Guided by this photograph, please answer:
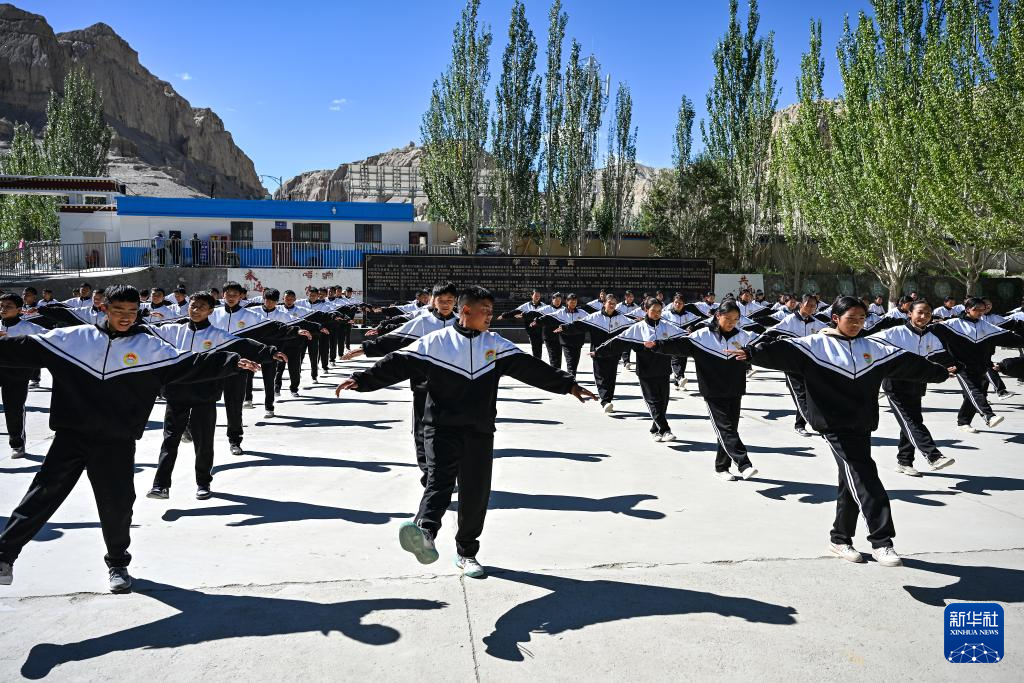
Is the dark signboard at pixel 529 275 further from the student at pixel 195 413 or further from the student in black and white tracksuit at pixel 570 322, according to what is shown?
the student at pixel 195 413

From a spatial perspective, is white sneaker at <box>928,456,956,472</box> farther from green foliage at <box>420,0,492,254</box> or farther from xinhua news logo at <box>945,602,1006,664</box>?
green foliage at <box>420,0,492,254</box>

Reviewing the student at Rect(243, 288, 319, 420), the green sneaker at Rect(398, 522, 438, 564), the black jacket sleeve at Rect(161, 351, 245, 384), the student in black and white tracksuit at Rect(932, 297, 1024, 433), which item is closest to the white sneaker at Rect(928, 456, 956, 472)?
the student in black and white tracksuit at Rect(932, 297, 1024, 433)

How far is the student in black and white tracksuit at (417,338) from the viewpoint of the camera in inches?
249

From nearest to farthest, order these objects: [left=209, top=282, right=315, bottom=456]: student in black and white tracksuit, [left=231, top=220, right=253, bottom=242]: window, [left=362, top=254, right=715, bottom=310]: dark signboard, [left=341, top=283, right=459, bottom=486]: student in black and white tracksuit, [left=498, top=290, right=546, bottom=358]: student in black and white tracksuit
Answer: [left=341, top=283, right=459, bottom=486]: student in black and white tracksuit
[left=209, top=282, right=315, bottom=456]: student in black and white tracksuit
[left=498, top=290, right=546, bottom=358]: student in black and white tracksuit
[left=362, top=254, right=715, bottom=310]: dark signboard
[left=231, top=220, right=253, bottom=242]: window

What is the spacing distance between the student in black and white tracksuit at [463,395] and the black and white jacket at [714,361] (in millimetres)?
2786

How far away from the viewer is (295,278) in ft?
90.0

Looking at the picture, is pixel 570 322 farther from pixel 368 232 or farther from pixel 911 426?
pixel 368 232

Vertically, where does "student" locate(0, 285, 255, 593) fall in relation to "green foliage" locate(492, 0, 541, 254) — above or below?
below

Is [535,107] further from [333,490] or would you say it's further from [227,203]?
[333,490]

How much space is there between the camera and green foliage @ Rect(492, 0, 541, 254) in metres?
A: 34.5

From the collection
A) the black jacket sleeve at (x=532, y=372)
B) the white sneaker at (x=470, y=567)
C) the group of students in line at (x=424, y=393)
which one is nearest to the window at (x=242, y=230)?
the group of students in line at (x=424, y=393)

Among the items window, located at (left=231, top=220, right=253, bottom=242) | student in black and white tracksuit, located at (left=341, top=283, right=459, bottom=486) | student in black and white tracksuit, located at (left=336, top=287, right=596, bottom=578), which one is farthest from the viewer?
window, located at (left=231, top=220, right=253, bottom=242)

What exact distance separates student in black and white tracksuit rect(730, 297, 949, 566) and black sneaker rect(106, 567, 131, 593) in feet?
14.5

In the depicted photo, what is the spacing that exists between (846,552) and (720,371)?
9.31 ft
